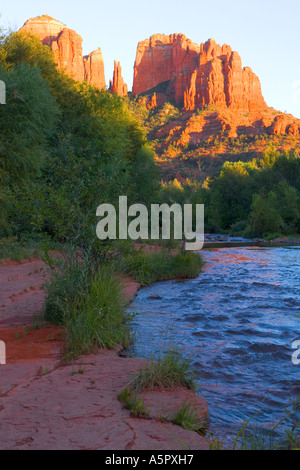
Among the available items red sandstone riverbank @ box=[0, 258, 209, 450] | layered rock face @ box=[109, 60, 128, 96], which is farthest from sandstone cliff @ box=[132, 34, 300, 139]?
red sandstone riverbank @ box=[0, 258, 209, 450]

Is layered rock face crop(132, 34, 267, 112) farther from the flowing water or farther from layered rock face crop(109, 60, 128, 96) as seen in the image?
the flowing water

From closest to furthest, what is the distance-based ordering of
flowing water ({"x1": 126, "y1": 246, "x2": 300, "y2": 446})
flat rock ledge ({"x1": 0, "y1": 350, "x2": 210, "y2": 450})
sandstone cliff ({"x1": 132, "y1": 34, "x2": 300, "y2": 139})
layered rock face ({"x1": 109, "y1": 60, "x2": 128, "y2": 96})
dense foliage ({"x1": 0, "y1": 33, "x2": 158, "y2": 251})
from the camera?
flat rock ledge ({"x1": 0, "y1": 350, "x2": 210, "y2": 450})
flowing water ({"x1": 126, "y1": 246, "x2": 300, "y2": 446})
dense foliage ({"x1": 0, "y1": 33, "x2": 158, "y2": 251})
sandstone cliff ({"x1": 132, "y1": 34, "x2": 300, "y2": 139})
layered rock face ({"x1": 109, "y1": 60, "x2": 128, "y2": 96})

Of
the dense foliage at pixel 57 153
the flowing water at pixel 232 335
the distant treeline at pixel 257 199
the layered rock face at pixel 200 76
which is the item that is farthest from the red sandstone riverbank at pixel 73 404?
A: the layered rock face at pixel 200 76

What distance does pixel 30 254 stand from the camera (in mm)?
17359

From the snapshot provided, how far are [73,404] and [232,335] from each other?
14.6 ft

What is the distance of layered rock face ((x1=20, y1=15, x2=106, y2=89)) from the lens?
4983 inches

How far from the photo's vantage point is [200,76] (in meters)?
126

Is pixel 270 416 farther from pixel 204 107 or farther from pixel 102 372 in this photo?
pixel 204 107

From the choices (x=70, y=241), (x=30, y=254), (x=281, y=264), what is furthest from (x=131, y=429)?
(x=281, y=264)

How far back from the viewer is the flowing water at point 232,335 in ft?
16.2

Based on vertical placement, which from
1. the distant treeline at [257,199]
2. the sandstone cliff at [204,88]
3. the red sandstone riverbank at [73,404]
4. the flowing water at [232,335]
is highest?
the sandstone cliff at [204,88]

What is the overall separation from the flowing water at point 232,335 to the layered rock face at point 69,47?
110441 mm

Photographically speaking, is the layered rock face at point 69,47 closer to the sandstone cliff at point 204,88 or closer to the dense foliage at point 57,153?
the sandstone cliff at point 204,88

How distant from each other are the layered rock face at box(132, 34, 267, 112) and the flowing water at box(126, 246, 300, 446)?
357 feet
